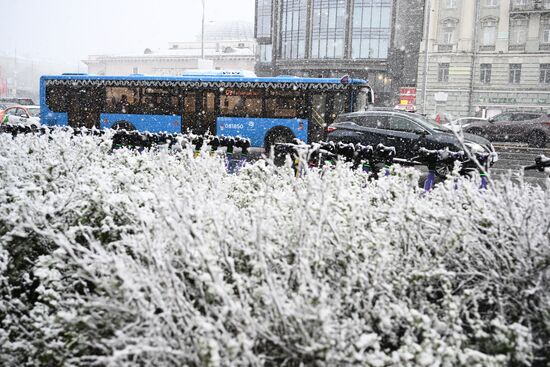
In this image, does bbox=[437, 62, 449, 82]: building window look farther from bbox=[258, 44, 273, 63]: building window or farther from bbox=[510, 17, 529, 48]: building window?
bbox=[258, 44, 273, 63]: building window

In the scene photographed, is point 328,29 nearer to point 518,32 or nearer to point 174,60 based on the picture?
point 518,32

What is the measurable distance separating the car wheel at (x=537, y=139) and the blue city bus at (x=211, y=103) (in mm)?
10442

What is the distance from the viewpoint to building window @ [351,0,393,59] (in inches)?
1775

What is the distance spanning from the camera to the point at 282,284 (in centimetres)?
277

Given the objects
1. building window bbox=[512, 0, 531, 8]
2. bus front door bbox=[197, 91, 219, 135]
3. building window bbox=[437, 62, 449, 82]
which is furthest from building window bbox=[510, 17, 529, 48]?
bus front door bbox=[197, 91, 219, 135]

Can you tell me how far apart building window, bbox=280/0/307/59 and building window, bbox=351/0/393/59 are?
5.23m

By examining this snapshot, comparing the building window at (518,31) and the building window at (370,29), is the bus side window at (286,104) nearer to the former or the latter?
the building window at (518,31)

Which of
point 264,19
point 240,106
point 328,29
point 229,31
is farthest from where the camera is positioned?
point 229,31

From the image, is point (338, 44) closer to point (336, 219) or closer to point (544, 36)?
point (544, 36)

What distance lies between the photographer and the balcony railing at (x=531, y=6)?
38219 millimetres

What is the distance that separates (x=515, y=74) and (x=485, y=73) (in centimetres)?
221

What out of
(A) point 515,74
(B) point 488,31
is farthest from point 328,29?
(A) point 515,74

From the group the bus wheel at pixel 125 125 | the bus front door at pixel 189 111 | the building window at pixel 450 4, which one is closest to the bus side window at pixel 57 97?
the bus wheel at pixel 125 125

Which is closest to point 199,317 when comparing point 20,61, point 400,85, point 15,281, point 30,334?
point 30,334
